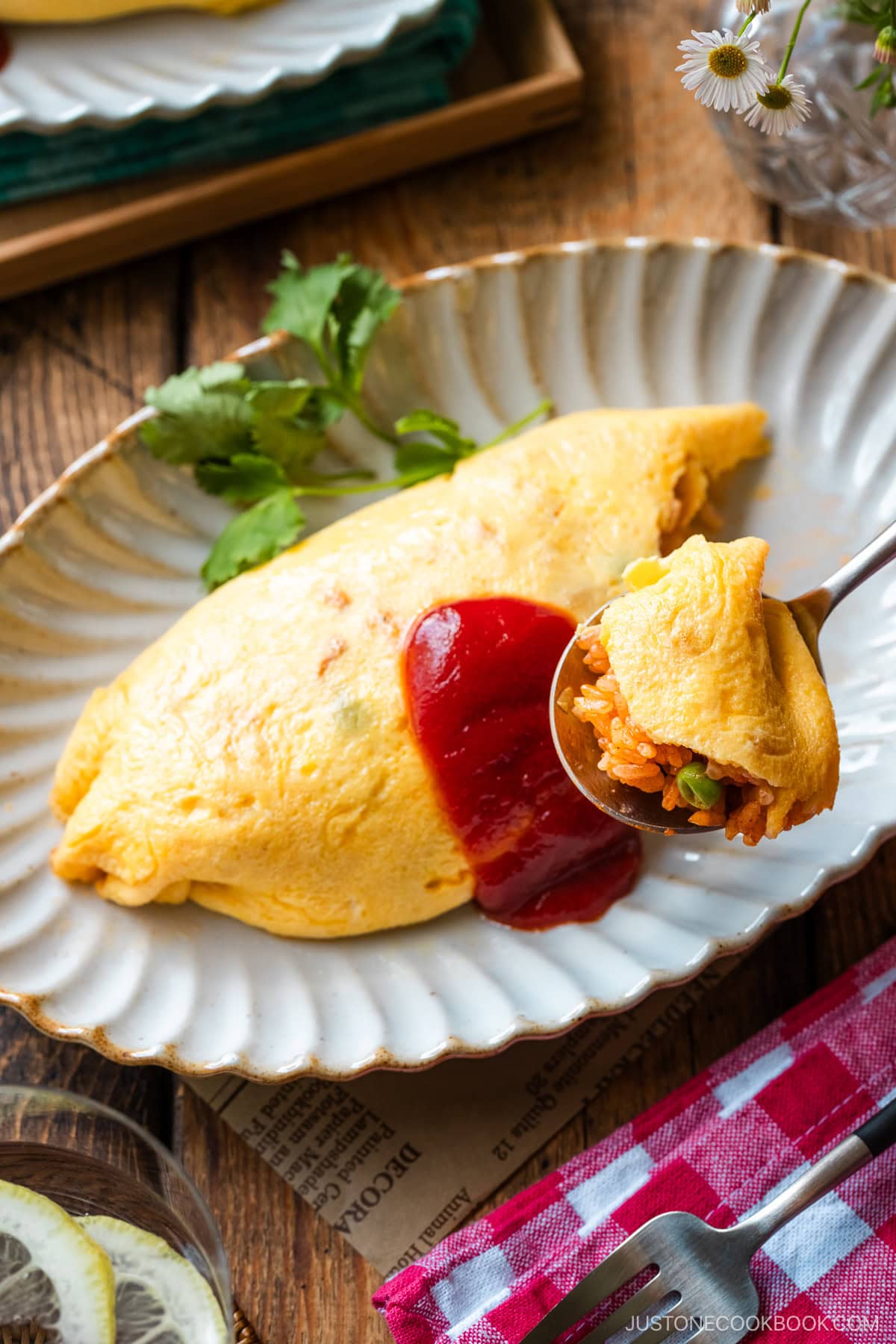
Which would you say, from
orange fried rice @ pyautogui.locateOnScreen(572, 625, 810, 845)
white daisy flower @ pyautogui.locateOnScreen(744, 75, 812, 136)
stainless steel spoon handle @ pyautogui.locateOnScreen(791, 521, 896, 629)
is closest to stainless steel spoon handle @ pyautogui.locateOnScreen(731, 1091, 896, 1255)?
orange fried rice @ pyautogui.locateOnScreen(572, 625, 810, 845)

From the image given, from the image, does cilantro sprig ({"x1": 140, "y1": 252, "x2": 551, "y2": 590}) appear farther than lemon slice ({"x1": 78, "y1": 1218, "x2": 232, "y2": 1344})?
Yes

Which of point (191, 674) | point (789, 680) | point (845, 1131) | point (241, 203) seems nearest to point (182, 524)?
point (191, 674)

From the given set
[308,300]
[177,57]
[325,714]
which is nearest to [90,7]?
[177,57]

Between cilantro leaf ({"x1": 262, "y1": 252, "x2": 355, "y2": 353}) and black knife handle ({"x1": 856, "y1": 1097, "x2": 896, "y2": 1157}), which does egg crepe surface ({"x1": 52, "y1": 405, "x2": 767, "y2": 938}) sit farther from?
black knife handle ({"x1": 856, "y1": 1097, "x2": 896, "y2": 1157})

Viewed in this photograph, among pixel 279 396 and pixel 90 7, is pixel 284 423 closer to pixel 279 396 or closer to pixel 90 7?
pixel 279 396

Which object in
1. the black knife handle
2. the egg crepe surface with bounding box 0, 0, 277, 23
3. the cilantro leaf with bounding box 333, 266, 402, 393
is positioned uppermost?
the egg crepe surface with bounding box 0, 0, 277, 23

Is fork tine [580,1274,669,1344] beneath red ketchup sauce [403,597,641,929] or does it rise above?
beneath
